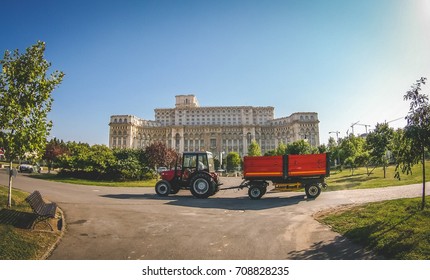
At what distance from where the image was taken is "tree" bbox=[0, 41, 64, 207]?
6.88m

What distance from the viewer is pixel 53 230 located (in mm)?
6176

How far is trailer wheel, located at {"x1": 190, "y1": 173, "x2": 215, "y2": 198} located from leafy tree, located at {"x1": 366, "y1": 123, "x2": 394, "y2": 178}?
598 inches

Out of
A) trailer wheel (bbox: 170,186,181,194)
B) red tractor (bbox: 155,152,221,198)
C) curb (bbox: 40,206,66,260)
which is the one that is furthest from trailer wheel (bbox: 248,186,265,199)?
curb (bbox: 40,206,66,260)

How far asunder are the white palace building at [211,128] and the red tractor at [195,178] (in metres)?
91.8

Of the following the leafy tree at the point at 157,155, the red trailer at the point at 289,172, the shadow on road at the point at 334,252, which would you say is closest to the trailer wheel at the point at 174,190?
the red trailer at the point at 289,172

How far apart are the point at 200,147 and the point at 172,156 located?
7664 centimetres

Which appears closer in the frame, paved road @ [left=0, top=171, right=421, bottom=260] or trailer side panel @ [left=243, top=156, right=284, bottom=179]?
paved road @ [left=0, top=171, right=421, bottom=260]

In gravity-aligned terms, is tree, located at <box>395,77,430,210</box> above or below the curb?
above

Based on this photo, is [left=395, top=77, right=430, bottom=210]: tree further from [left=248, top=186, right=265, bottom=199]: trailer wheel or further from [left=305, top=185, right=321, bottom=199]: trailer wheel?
[left=248, top=186, right=265, bottom=199]: trailer wheel

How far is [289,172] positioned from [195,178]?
4881mm
